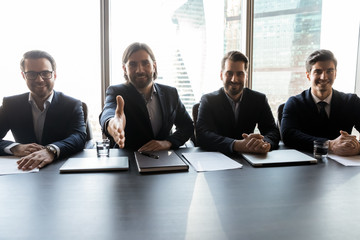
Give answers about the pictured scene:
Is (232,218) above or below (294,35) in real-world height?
below

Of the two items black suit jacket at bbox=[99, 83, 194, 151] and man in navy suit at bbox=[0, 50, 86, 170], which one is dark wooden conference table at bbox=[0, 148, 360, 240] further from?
black suit jacket at bbox=[99, 83, 194, 151]

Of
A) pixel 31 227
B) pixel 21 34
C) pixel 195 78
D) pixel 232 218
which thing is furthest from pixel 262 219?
pixel 21 34

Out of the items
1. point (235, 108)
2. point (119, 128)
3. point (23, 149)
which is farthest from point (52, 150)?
point (235, 108)

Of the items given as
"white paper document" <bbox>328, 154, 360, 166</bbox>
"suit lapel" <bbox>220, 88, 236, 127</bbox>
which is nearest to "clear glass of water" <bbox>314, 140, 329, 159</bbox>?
"white paper document" <bbox>328, 154, 360, 166</bbox>

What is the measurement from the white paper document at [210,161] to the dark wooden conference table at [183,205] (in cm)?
6

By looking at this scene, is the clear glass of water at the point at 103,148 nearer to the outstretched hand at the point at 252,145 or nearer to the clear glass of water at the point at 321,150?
the outstretched hand at the point at 252,145

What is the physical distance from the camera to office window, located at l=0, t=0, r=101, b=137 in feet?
9.18

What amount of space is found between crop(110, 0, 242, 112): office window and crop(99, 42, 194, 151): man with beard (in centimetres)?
97

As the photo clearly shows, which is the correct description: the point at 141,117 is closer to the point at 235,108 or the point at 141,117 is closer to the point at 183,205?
the point at 235,108

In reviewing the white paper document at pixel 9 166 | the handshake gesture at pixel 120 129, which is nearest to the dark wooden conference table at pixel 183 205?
the white paper document at pixel 9 166

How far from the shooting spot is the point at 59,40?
2.87 meters

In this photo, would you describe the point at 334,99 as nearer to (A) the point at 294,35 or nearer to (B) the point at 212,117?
(B) the point at 212,117

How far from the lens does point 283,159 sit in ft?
4.49

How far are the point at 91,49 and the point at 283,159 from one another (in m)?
2.41
